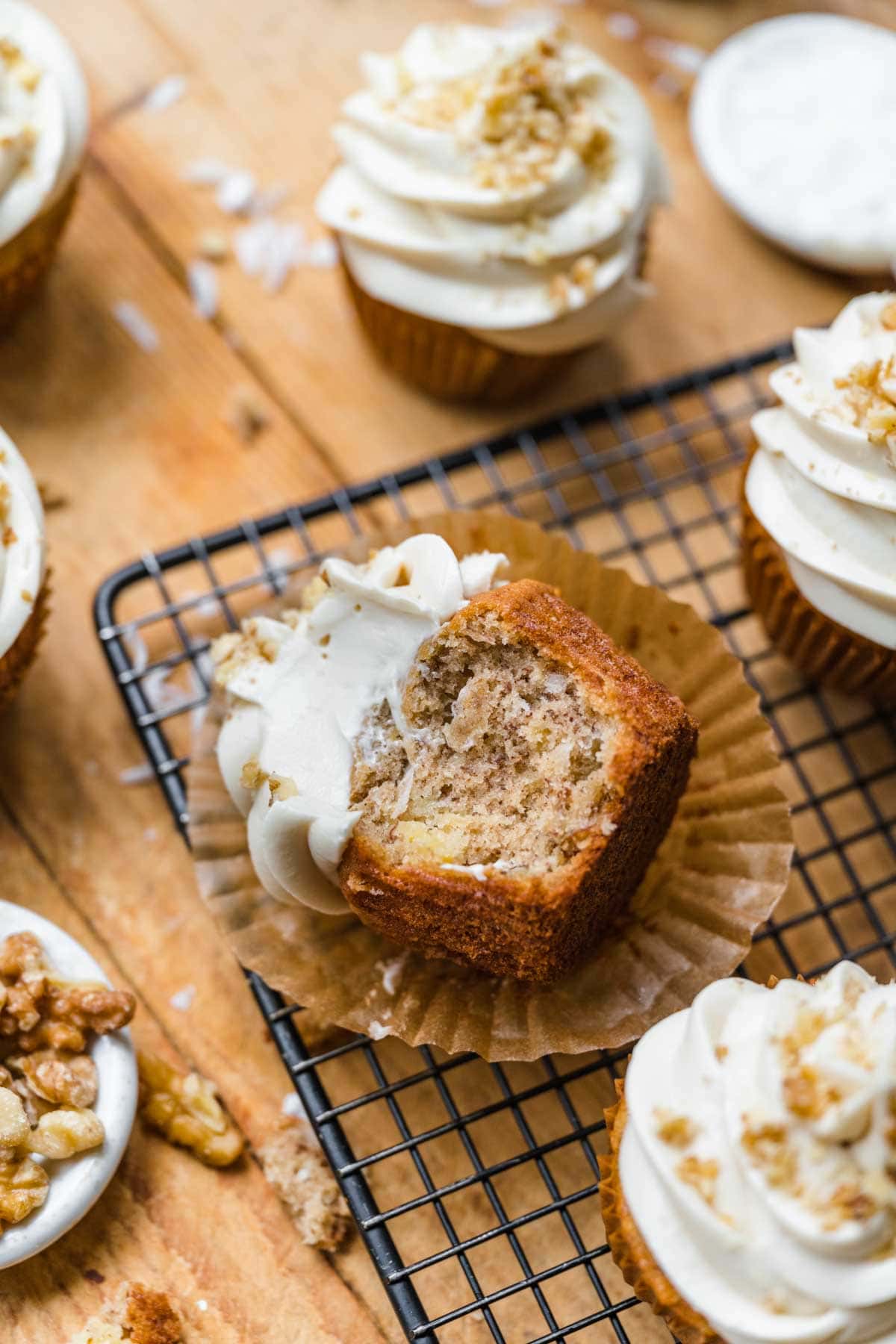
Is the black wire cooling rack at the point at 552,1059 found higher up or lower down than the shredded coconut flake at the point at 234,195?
lower down

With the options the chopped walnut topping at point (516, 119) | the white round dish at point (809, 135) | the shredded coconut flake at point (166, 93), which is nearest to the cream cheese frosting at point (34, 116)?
the shredded coconut flake at point (166, 93)

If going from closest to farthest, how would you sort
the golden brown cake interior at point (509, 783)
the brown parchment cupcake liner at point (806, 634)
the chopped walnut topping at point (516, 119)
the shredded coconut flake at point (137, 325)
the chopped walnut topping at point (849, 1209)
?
the chopped walnut topping at point (849, 1209) < the golden brown cake interior at point (509, 783) < the brown parchment cupcake liner at point (806, 634) < the chopped walnut topping at point (516, 119) < the shredded coconut flake at point (137, 325)

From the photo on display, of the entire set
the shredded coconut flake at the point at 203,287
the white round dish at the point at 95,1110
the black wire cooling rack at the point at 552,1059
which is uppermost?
the shredded coconut flake at the point at 203,287

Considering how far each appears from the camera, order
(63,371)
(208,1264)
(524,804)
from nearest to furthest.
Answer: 1. (524,804)
2. (208,1264)
3. (63,371)

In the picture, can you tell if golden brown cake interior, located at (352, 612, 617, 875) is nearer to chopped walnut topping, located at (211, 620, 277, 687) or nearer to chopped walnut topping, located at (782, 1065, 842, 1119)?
chopped walnut topping, located at (211, 620, 277, 687)

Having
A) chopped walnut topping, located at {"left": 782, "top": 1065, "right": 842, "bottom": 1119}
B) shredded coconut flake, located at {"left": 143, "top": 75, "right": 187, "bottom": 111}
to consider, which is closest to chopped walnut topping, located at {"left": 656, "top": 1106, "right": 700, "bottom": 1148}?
chopped walnut topping, located at {"left": 782, "top": 1065, "right": 842, "bottom": 1119}

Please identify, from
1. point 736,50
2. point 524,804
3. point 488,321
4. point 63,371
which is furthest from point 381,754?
point 736,50

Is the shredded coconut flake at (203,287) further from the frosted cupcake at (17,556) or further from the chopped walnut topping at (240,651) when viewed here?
the chopped walnut topping at (240,651)

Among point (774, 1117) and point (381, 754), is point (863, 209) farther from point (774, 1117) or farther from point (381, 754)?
point (774, 1117)
